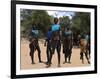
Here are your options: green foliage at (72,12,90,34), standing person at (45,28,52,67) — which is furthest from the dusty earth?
green foliage at (72,12,90,34)

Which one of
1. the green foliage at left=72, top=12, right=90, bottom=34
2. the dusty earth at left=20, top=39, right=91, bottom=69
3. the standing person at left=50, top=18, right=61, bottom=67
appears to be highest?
the green foliage at left=72, top=12, right=90, bottom=34

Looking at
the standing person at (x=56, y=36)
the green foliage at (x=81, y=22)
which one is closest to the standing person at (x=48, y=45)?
the standing person at (x=56, y=36)

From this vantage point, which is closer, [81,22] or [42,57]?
[42,57]

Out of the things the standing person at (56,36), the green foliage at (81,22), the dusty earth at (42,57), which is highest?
the green foliage at (81,22)

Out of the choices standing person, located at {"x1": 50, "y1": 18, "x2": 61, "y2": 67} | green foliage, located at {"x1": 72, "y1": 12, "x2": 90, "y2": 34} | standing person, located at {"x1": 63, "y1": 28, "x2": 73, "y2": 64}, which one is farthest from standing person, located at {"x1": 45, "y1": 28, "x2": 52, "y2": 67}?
green foliage, located at {"x1": 72, "y1": 12, "x2": 90, "y2": 34}

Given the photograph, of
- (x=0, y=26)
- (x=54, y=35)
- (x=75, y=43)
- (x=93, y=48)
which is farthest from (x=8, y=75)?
(x=93, y=48)

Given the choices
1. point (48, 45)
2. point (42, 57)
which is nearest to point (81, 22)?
point (48, 45)

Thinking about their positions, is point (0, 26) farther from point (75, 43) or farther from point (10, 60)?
point (75, 43)

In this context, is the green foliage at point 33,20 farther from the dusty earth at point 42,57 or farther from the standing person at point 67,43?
the standing person at point 67,43

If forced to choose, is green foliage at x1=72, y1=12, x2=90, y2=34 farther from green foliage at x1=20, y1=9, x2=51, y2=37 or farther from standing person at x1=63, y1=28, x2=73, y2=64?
green foliage at x1=20, y1=9, x2=51, y2=37

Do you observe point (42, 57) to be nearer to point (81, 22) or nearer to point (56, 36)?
point (56, 36)

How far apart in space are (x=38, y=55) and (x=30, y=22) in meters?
0.36

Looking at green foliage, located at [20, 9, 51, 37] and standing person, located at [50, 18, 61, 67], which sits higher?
green foliage, located at [20, 9, 51, 37]

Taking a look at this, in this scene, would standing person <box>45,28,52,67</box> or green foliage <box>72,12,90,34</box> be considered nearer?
standing person <box>45,28,52,67</box>
